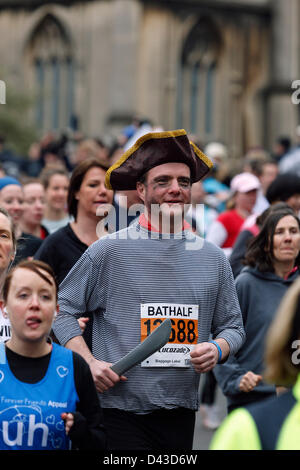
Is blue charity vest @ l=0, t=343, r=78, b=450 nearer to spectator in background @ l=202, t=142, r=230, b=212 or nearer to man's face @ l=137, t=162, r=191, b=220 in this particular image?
man's face @ l=137, t=162, r=191, b=220

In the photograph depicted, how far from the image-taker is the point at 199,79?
34875 millimetres

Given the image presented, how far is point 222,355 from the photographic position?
505cm

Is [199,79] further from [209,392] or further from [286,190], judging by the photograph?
[286,190]

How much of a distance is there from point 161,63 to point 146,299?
94.2 feet

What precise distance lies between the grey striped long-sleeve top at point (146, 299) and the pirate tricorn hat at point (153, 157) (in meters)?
0.26

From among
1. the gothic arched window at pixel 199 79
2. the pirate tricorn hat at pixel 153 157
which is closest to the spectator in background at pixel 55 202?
the pirate tricorn hat at pixel 153 157

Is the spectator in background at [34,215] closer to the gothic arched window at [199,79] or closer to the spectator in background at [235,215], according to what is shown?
the spectator in background at [235,215]

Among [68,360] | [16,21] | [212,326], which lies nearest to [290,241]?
[212,326]

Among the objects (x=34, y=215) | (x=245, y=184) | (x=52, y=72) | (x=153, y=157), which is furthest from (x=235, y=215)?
(x=52, y=72)

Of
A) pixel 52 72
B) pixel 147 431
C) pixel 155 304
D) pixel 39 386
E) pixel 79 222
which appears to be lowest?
pixel 147 431

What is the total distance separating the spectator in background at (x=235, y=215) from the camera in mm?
9883

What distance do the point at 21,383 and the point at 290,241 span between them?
2.82 meters

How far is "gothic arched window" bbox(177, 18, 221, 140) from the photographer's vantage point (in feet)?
112

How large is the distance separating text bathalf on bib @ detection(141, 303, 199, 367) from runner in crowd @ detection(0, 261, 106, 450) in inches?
29.6
